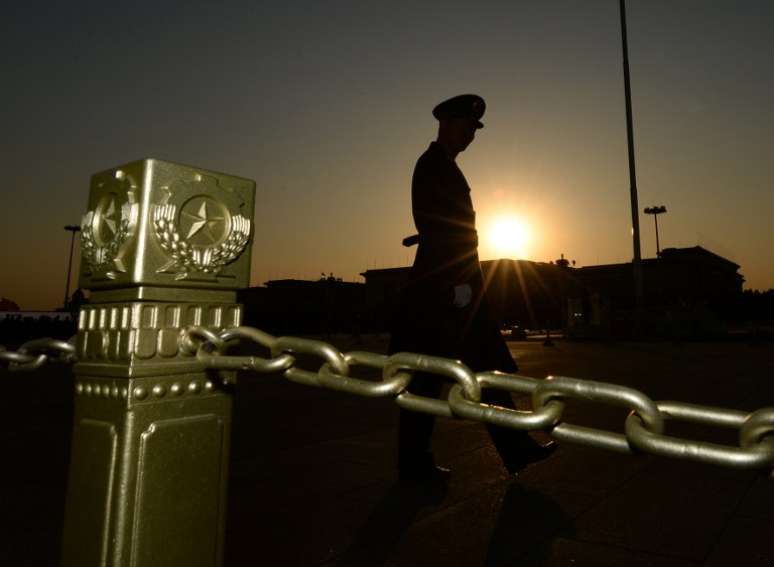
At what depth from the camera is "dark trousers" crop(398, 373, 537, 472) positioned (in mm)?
2416

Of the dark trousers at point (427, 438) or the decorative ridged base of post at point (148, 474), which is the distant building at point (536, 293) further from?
the decorative ridged base of post at point (148, 474)

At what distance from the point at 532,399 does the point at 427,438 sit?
1.72 meters

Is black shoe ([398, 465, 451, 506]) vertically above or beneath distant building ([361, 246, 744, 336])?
beneath

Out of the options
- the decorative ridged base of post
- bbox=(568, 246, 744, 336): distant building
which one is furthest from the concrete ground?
bbox=(568, 246, 744, 336): distant building

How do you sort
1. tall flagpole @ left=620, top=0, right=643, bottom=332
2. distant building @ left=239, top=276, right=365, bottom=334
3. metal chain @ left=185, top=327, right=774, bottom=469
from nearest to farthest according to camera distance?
metal chain @ left=185, top=327, right=774, bottom=469
tall flagpole @ left=620, top=0, right=643, bottom=332
distant building @ left=239, top=276, right=365, bottom=334

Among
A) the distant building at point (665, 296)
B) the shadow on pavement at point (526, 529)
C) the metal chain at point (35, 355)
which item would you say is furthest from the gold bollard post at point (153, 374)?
the distant building at point (665, 296)

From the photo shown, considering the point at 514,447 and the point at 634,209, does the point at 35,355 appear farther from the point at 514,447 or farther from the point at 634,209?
the point at 634,209

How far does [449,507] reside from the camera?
2193mm

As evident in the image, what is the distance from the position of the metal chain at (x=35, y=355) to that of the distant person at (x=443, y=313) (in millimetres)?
1415

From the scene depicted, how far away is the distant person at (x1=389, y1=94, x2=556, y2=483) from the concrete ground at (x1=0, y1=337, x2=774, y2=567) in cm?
19

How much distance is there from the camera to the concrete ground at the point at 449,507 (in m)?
1.76

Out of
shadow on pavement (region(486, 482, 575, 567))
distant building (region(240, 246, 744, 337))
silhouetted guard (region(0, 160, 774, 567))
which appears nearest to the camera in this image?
silhouetted guard (region(0, 160, 774, 567))

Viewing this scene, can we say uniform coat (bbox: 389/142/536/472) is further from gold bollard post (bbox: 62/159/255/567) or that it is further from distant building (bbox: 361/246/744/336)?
distant building (bbox: 361/246/744/336)

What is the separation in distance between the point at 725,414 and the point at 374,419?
154 inches
